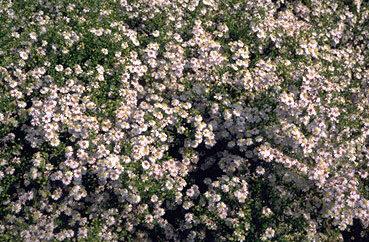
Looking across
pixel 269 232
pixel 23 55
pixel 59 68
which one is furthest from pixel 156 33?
pixel 269 232

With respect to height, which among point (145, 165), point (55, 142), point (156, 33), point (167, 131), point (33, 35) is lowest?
point (55, 142)

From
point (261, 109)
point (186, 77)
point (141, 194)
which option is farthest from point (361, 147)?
point (141, 194)

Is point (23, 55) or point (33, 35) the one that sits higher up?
point (33, 35)

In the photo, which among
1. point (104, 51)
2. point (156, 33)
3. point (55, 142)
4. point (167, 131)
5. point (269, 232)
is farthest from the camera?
point (156, 33)

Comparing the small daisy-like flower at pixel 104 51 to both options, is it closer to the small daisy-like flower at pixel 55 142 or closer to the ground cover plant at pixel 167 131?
the ground cover plant at pixel 167 131

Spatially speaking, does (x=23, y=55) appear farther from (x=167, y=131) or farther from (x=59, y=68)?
(x=167, y=131)

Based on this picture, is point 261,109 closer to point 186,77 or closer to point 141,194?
point 186,77

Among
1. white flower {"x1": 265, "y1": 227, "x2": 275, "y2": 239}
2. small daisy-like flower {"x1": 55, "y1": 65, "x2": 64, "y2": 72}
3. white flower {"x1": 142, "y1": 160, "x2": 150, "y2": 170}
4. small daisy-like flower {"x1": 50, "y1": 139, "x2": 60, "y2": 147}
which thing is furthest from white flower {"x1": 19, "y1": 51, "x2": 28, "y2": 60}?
white flower {"x1": 265, "y1": 227, "x2": 275, "y2": 239}

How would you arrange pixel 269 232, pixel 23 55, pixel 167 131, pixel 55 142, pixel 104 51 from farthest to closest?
1. pixel 104 51
2. pixel 23 55
3. pixel 167 131
4. pixel 55 142
5. pixel 269 232

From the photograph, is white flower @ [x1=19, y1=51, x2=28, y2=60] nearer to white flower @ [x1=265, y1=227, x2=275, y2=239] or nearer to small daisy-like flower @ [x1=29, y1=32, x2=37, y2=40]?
small daisy-like flower @ [x1=29, y1=32, x2=37, y2=40]
